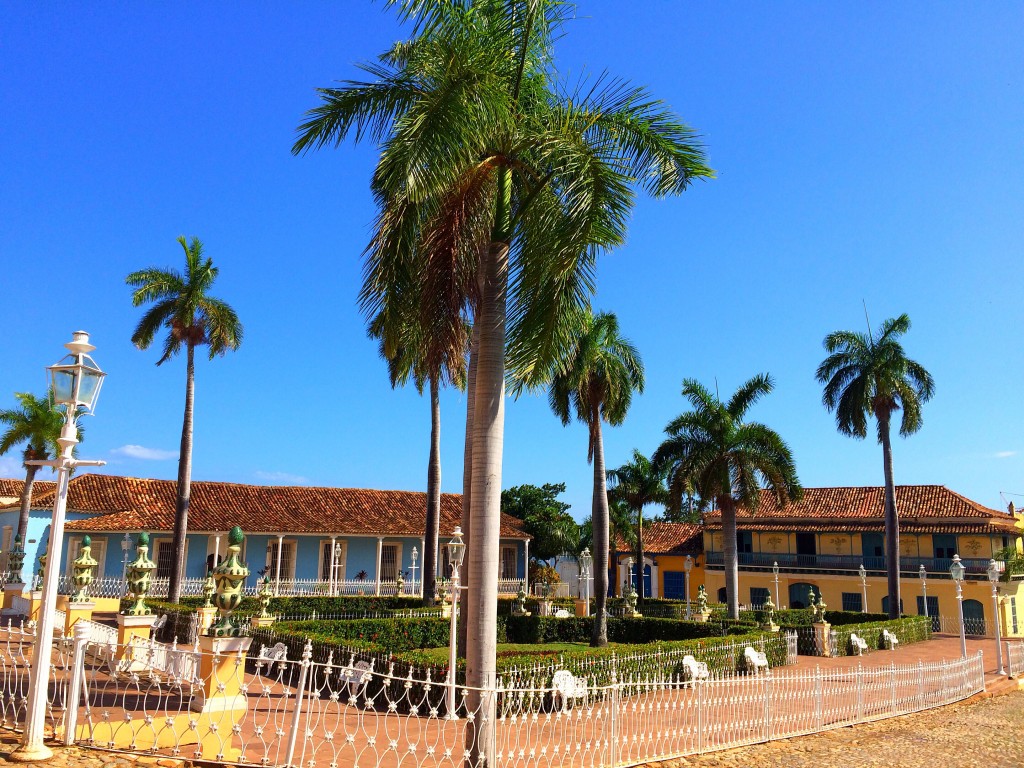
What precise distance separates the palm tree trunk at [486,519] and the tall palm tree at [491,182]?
15 millimetres

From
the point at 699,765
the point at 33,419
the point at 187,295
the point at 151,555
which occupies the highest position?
the point at 187,295

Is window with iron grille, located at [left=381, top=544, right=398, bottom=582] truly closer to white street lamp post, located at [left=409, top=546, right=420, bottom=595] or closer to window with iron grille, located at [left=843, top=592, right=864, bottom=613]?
Answer: white street lamp post, located at [left=409, top=546, right=420, bottom=595]

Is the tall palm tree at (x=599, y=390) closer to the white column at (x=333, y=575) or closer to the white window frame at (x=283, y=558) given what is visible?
the white column at (x=333, y=575)

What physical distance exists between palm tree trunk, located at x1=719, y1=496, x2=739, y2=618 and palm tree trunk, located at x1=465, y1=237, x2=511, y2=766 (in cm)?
1899

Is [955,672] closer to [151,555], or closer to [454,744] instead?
[454,744]

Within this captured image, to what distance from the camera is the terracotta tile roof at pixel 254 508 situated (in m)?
28.5

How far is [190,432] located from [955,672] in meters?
22.6

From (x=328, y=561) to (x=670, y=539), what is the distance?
24.8 metres

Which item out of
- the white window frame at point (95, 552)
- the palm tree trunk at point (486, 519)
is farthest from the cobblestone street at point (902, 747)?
the white window frame at point (95, 552)

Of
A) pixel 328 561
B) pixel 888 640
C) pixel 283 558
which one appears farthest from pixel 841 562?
pixel 283 558

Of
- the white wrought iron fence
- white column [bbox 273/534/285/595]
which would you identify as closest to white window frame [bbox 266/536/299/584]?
white column [bbox 273/534/285/595]

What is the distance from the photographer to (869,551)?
38156 millimetres

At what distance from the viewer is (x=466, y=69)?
8047mm

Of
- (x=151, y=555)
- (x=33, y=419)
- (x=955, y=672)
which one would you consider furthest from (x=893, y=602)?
(x=33, y=419)
